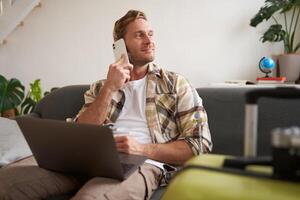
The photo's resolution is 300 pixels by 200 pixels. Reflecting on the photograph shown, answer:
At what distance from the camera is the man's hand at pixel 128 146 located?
3.79ft

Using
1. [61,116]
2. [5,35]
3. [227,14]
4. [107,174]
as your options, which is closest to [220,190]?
[107,174]

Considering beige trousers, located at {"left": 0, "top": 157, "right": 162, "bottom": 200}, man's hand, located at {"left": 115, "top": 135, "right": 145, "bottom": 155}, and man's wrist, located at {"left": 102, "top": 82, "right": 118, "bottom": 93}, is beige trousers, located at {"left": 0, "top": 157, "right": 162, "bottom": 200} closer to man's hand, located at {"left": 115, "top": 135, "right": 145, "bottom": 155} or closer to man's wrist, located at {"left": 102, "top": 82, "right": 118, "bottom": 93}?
man's hand, located at {"left": 115, "top": 135, "right": 145, "bottom": 155}

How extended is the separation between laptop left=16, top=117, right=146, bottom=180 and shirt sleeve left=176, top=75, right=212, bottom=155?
0.25 meters

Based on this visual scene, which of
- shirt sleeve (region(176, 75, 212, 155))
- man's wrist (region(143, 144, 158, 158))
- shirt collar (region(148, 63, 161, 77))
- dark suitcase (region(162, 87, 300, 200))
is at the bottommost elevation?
man's wrist (region(143, 144, 158, 158))

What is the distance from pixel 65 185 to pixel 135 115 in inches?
16.6

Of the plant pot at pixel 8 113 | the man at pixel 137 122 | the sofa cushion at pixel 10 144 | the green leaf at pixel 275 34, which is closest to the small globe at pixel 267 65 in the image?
the green leaf at pixel 275 34

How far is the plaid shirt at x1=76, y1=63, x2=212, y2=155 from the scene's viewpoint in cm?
122

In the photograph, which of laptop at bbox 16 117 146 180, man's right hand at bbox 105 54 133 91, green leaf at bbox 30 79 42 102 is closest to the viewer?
laptop at bbox 16 117 146 180

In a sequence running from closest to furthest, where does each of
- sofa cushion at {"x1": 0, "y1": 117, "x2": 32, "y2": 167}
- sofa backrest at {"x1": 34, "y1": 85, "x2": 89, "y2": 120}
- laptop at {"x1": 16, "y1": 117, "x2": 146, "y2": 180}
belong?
laptop at {"x1": 16, "y1": 117, "x2": 146, "y2": 180}, sofa cushion at {"x1": 0, "y1": 117, "x2": 32, "y2": 167}, sofa backrest at {"x1": 34, "y1": 85, "x2": 89, "y2": 120}

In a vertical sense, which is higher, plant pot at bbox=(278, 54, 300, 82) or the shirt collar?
the shirt collar

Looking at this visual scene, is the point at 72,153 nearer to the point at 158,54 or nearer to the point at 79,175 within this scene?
the point at 79,175

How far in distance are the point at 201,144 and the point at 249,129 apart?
691 millimetres

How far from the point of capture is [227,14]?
7.46 ft

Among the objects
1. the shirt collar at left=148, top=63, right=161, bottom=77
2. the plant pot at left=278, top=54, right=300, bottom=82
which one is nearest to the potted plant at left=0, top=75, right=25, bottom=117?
the shirt collar at left=148, top=63, right=161, bottom=77
